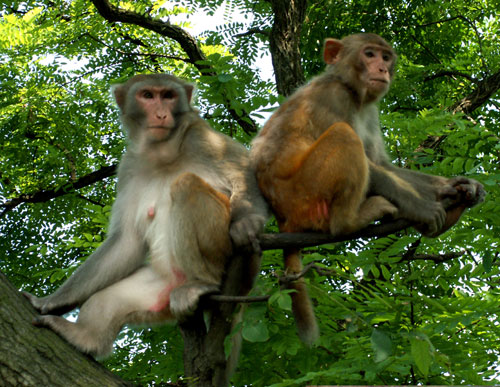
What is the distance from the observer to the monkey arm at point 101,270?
15.3 ft

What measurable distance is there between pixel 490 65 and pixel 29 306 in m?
8.33

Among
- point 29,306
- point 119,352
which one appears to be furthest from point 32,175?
point 29,306

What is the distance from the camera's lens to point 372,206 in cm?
464

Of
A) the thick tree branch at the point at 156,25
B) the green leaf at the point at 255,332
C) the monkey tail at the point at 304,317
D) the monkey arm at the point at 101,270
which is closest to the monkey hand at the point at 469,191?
the monkey tail at the point at 304,317

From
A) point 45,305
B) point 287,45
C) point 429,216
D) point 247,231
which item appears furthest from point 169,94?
point 287,45

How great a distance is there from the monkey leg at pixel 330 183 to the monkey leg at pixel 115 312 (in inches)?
50.6

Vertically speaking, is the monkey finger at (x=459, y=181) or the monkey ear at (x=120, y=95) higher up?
the monkey ear at (x=120, y=95)

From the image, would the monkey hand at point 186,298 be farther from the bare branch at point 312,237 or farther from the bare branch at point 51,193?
the bare branch at point 51,193

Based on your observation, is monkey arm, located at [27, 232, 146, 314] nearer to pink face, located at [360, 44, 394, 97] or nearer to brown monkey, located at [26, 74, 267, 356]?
brown monkey, located at [26, 74, 267, 356]

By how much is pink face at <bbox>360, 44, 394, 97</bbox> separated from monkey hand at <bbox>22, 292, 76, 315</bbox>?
3192 mm

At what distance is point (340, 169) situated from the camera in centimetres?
449

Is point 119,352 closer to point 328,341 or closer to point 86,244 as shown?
point 86,244

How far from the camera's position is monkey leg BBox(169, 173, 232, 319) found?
446cm

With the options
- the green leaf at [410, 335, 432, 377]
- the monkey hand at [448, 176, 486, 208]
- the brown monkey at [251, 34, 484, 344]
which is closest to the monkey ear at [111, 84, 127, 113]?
the brown monkey at [251, 34, 484, 344]
